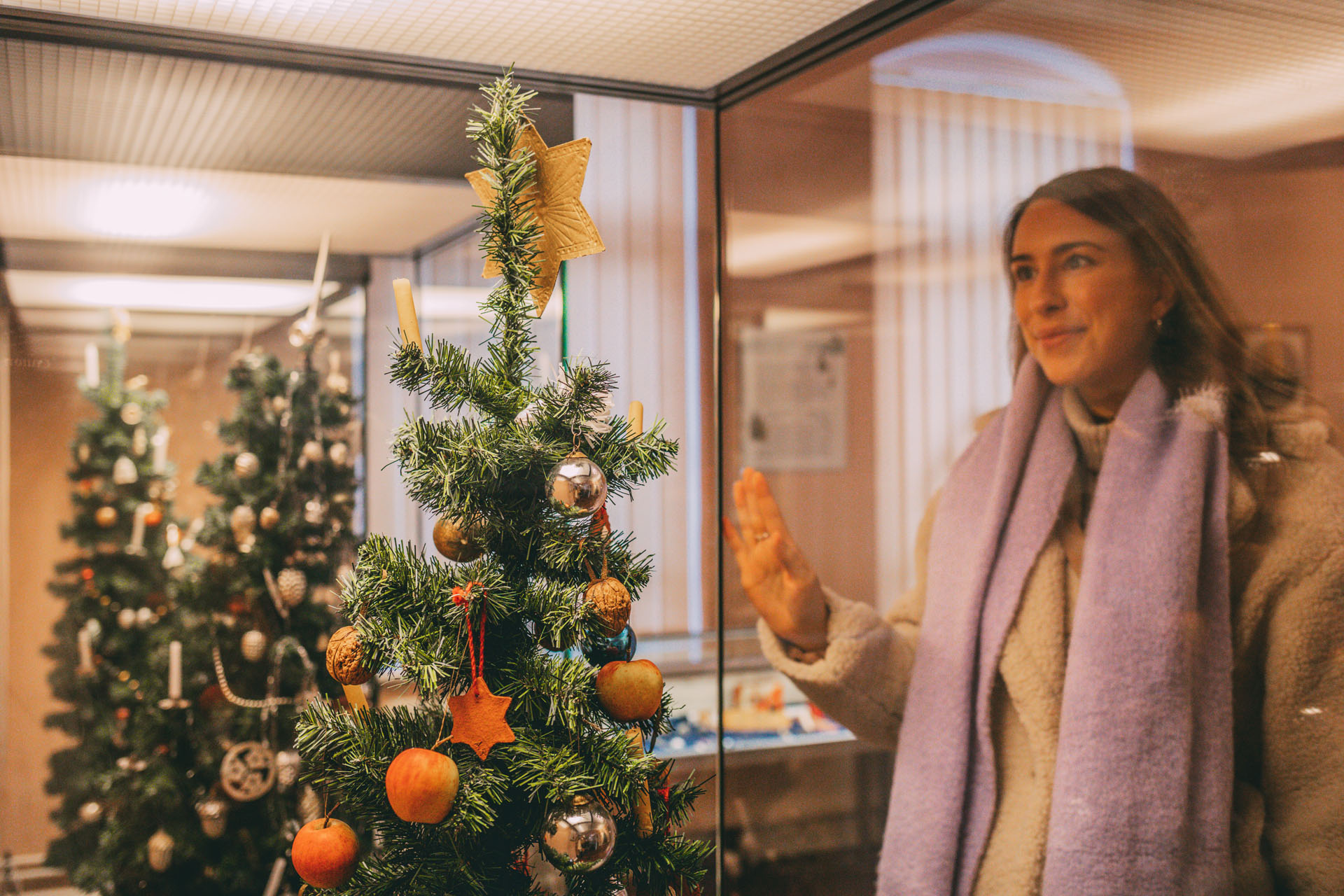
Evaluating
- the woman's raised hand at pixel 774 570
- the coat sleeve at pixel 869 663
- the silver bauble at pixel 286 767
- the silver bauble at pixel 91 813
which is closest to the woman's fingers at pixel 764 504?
the woman's raised hand at pixel 774 570

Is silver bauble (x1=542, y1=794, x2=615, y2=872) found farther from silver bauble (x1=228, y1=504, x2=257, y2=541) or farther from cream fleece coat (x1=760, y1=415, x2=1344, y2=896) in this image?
silver bauble (x1=228, y1=504, x2=257, y2=541)

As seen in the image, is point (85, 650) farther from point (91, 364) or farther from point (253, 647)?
point (91, 364)

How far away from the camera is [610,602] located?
976 millimetres

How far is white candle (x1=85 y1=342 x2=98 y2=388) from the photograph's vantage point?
5.41 feet

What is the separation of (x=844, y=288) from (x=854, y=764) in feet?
2.06

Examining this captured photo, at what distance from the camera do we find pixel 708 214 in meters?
1.66

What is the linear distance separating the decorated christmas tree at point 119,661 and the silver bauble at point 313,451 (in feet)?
0.78

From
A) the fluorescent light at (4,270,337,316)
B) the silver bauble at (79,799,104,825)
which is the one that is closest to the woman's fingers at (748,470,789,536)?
the fluorescent light at (4,270,337,316)

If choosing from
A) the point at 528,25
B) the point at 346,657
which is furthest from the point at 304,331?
the point at 346,657

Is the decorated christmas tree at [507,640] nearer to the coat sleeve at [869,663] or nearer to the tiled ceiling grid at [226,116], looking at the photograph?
the coat sleeve at [869,663]

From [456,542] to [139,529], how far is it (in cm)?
111

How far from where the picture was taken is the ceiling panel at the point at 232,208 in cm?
153

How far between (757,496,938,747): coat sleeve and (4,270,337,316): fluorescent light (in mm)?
1018

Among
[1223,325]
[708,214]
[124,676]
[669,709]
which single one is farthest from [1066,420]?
[124,676]
